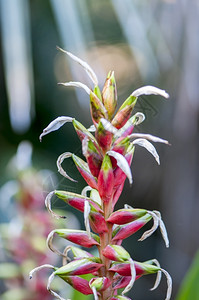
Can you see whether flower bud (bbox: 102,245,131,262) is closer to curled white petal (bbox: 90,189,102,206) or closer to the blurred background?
curled white petal (bbox: 90,189,102,206)

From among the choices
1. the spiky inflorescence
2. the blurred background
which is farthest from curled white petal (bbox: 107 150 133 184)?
the blurred background

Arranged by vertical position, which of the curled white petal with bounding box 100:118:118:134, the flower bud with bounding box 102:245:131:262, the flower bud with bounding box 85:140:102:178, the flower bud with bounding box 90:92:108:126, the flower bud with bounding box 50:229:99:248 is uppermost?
the flower bud with bounding box 90:92:108:126

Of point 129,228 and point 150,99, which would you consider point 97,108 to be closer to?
point 129,228

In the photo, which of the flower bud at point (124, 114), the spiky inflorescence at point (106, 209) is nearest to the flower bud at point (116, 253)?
the spiky inflorescence at point (106, 209)

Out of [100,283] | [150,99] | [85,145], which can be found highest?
[85,145]

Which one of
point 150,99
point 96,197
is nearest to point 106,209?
point 96,197

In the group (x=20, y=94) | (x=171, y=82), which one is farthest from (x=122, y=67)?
(x=20, y=94)
